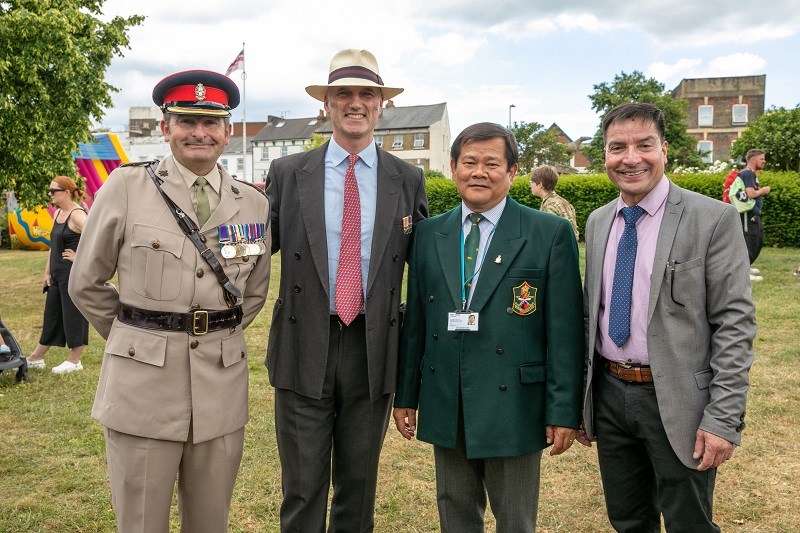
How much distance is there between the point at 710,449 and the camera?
2.62 meters

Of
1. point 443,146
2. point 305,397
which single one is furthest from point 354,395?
point 443,146

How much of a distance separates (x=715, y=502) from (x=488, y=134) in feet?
9.62

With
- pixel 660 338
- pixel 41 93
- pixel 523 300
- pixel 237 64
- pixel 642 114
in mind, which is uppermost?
pixel 237 64

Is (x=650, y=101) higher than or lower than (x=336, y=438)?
higher

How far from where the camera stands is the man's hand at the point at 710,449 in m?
2.60

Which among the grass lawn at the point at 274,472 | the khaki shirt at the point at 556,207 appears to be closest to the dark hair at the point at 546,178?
the khaki shirt at the point at 556,207

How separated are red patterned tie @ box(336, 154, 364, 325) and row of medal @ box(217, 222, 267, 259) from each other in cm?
38

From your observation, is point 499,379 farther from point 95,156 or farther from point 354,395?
point 95,156

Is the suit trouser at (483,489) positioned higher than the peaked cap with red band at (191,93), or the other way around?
the peaked cap with red band at (191,93)

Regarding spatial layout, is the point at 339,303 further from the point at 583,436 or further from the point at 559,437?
the point at 583,436

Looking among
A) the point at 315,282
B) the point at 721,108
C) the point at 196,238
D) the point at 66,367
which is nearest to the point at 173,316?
the point at 196,238

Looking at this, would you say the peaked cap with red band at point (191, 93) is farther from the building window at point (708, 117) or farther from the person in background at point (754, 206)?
the building window at point (708, 117)

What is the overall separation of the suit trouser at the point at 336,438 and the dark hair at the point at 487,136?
940 millimetres

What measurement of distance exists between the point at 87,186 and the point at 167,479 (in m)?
22.0
